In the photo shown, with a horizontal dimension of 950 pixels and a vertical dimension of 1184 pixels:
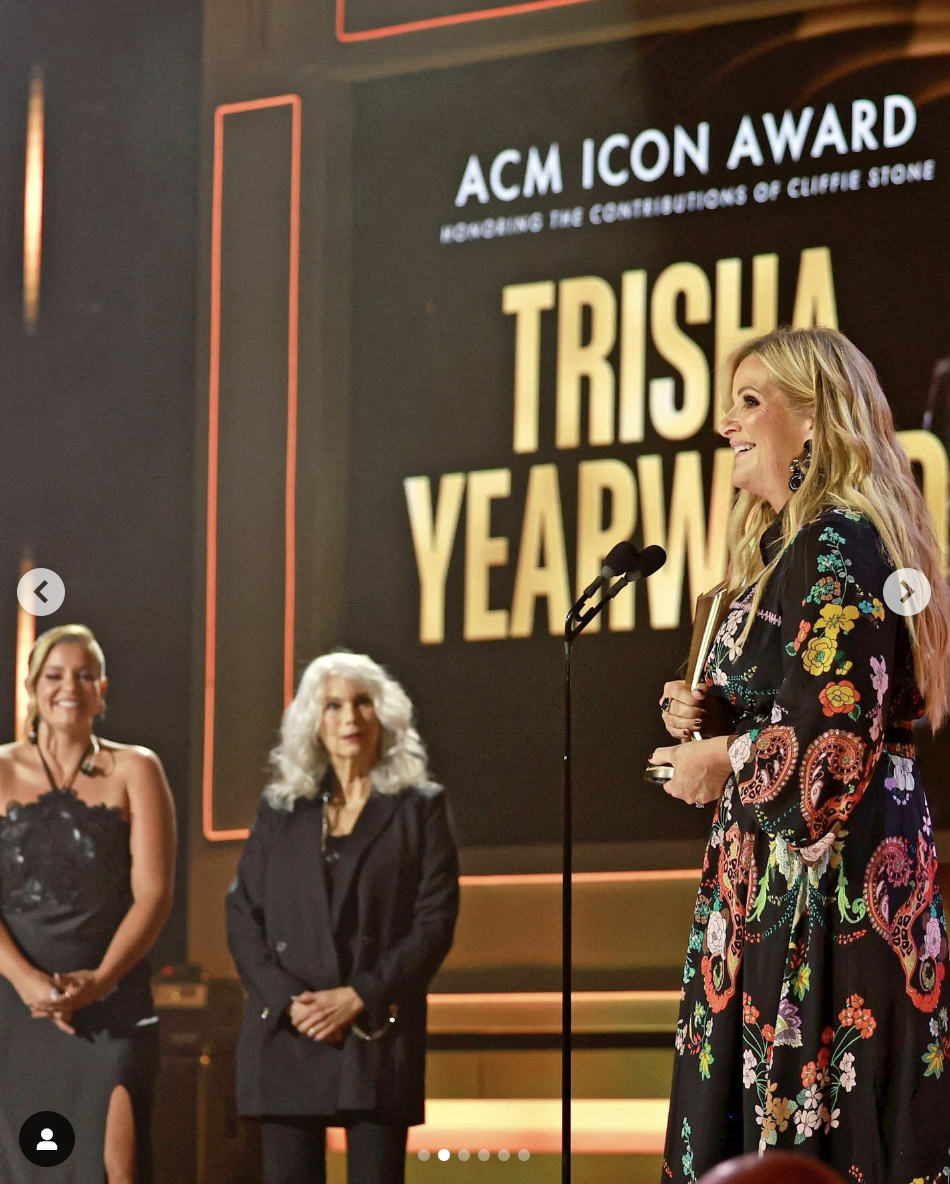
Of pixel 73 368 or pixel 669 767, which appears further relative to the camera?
pixel 73 368

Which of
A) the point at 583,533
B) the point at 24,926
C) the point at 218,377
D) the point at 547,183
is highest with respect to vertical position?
the point at 547,183

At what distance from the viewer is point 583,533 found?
409 cm

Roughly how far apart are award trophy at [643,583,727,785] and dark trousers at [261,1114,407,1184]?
1552mm

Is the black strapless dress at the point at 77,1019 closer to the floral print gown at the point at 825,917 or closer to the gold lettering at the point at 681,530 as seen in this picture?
Result: the gold lettering at the point at 681,530

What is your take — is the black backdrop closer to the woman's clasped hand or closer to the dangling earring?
the woman's clasped hand

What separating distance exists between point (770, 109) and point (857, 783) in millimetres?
2100

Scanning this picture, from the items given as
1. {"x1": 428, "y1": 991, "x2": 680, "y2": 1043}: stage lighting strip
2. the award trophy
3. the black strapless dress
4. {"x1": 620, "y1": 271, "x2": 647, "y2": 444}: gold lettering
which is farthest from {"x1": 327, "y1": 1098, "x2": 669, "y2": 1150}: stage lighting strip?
{"x1": 620, "y1": 271, "x2": 647, "y2": 444}: gold lettering

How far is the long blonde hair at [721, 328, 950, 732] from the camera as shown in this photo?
2701mm

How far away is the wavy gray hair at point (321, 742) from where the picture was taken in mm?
4152

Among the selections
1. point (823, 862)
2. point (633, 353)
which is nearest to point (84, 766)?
point (633, 353)

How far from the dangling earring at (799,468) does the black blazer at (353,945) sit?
154 cm

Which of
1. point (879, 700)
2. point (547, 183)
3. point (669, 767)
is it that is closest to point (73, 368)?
point (547, 183)

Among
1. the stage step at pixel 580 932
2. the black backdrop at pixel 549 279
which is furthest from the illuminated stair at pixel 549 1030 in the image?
the black backdrop at pixel 549 279

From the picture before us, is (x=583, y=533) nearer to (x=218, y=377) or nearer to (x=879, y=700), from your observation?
(x=218, y=377)
